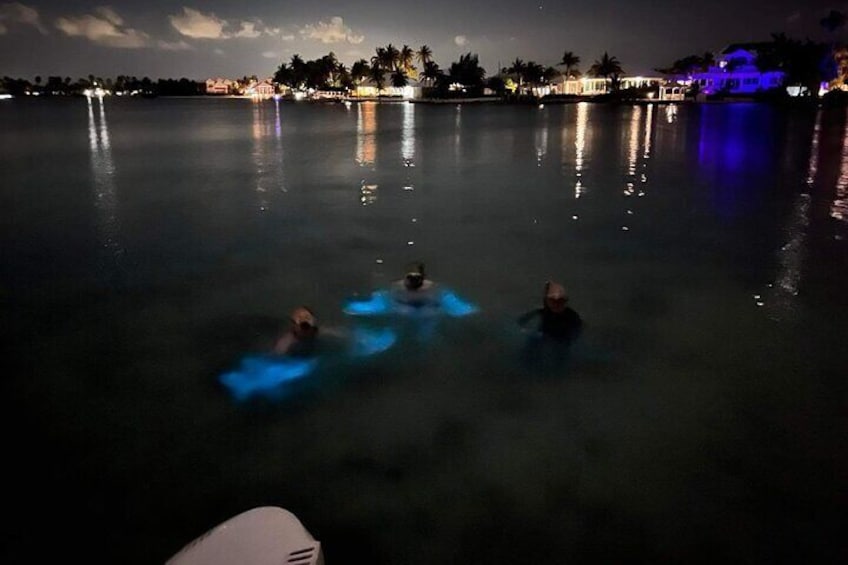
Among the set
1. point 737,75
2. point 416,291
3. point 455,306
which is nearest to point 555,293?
point 455,306

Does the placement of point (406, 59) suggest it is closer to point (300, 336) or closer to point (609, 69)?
point (609, 69)

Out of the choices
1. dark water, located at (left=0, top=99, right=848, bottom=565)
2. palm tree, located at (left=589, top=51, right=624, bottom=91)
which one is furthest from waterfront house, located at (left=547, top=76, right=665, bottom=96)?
dark water, located at (left=0, top=99, right=848, bottom=565)

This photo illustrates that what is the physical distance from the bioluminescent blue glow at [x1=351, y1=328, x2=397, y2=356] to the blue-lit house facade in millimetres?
134165

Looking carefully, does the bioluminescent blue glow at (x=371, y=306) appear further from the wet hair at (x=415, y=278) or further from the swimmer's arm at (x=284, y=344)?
the swimmer's arm at (x=284, y=344)

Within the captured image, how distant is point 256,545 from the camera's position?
527cm

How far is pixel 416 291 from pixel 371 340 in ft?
8.52

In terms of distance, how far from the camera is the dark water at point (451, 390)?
281 inches

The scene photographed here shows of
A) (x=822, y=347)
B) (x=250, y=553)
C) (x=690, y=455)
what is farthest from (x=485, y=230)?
(x=250, y=553)

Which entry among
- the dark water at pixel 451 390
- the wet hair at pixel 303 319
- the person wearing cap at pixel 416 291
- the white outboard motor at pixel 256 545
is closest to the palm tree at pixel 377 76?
the dark water at pixel 451 390

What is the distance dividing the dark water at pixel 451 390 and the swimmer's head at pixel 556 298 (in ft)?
2.11

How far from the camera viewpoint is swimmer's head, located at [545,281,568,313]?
12.7m

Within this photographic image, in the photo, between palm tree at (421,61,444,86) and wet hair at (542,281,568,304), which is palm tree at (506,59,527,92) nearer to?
palm tree at (421,61,444,86)

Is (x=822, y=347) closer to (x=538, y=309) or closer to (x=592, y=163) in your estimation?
(x=538, y=309)

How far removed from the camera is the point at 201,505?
746 cm
